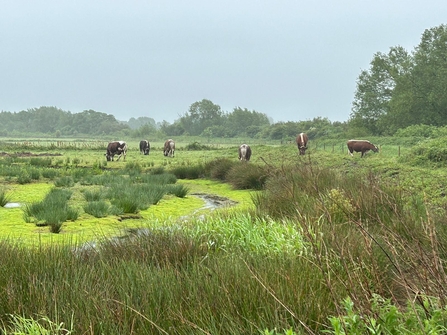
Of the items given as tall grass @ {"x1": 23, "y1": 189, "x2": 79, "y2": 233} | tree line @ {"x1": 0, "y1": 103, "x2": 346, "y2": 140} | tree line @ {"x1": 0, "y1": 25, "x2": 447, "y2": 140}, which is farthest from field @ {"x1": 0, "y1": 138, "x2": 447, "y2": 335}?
tree line @ {"x1": 0, "y1": 103, "x2": 346, "y2": 140}

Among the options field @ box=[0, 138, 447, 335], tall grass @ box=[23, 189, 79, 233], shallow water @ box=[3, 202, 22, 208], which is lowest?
shallow water @ box=[3, 202, 22, 208]

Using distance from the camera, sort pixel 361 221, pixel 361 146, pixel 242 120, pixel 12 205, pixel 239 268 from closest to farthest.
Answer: pixel 239 268
pixel 361 221
pixel 12 205
pixel 361 146
pixel 242 120

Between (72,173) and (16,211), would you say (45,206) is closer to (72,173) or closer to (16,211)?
(16,211)

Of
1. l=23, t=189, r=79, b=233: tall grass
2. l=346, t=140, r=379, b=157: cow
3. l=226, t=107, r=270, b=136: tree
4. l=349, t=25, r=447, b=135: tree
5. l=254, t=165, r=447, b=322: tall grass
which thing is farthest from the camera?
l=226, t=107, r=270, b=136: tree

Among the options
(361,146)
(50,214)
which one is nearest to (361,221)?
(50,214)

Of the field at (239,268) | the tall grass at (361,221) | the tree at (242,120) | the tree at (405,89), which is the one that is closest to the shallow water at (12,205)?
the field at (239,268)

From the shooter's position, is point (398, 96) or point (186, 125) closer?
point (398, 96)

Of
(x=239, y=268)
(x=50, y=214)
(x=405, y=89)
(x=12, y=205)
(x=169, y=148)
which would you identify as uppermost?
(x=405, y=89)

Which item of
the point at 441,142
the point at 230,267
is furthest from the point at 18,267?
the point at 441,142

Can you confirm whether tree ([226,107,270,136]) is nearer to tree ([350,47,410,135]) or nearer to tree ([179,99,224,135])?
tree ([179,99,224,135])

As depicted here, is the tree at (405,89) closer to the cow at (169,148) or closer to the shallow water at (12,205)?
the cow at (169,148)

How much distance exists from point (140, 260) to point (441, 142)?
14591 millimetres

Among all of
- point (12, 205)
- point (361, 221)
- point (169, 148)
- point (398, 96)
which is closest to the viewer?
point (361, 221)

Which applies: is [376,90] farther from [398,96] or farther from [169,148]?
[169,148]
